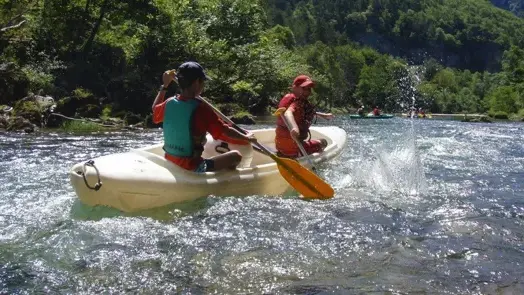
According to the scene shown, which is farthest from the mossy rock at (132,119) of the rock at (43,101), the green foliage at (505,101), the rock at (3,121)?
the green foliage at (505,101)

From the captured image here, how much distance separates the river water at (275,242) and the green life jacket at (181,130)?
526mm

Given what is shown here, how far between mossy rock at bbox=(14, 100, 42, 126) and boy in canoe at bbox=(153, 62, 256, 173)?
10041 millimetres

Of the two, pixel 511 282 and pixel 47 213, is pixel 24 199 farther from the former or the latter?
pixel 511 282

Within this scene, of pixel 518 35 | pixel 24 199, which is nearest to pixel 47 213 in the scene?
pixel 24 199

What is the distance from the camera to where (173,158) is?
5.14 meters

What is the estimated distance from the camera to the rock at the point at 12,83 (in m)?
15.4

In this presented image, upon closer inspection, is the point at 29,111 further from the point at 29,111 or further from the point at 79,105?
the point at 79,105

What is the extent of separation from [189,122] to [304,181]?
144 cm

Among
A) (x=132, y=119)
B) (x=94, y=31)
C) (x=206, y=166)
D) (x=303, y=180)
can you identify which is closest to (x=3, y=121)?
(x=132, y=119)

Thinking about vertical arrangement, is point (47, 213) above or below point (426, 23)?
below

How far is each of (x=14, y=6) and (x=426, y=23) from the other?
465 ft

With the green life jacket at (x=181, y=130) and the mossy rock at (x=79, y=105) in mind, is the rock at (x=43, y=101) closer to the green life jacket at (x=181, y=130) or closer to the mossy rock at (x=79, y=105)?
the mossy rock at (x=79, y=105)

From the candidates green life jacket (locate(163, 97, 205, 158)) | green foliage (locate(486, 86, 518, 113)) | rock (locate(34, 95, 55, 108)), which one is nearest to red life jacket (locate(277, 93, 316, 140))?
green life jacket (locate(163, 97, 205, 158))

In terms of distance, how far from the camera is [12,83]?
614 inches
